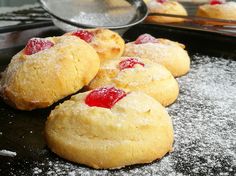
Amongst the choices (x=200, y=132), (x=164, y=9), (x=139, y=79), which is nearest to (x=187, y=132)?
(x=200, y=132)

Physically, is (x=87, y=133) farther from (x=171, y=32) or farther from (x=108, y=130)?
(x=171, y=32)

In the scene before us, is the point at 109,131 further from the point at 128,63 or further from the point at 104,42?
the point at 104,42

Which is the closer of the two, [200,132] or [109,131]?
[109,131]

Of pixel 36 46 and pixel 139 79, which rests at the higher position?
pixel 36 46

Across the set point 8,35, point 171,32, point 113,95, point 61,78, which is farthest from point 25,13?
point 113,95

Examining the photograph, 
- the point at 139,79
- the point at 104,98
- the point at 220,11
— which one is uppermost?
the point at 104,98

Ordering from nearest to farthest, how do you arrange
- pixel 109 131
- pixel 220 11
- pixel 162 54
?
pixel 109 131
pixel 162 54
pixel 220 11
